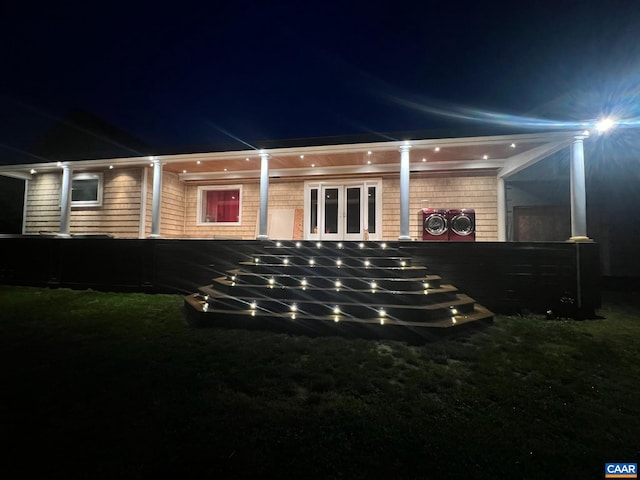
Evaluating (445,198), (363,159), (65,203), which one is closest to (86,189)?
(65,203)

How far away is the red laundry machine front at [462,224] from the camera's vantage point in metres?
8.02

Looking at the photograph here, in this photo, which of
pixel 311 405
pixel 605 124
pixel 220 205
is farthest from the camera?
pixel 220 205

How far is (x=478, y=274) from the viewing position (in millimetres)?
5660

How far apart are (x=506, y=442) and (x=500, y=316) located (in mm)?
3818

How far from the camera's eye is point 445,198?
8.42 metres

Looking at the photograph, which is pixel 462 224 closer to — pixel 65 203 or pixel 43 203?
pixel 65 203

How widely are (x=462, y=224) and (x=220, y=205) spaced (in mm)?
7440

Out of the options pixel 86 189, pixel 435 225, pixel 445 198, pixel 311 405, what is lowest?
pixel 311 405

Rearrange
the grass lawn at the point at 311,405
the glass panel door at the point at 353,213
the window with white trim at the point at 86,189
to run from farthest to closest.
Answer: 1. the window with white trim at the point at 86,189
2. the glass panel door at the point at 353,213
3. the grass lawn at the point at 311,405

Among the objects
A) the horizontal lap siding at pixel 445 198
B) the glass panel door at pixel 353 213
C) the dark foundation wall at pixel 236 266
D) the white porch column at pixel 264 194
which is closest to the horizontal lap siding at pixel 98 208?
the dark foundation wall at pixel 236 266

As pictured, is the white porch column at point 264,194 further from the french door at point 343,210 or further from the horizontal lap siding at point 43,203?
the horizontal lap siding at point 43,203

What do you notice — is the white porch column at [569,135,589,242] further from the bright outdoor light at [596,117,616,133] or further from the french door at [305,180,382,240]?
the french door at [305,180,382,240]

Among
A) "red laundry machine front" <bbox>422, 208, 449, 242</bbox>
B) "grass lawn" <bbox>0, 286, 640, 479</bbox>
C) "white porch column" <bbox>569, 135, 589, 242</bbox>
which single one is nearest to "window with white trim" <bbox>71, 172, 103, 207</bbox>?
"grass lawn" <bbox>0, 286, 640, 479</bbox>

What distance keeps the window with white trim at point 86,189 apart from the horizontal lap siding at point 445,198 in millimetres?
8714
